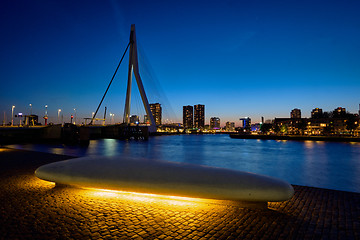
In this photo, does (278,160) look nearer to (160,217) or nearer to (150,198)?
(150,198)

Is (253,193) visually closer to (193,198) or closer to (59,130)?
(193,198)

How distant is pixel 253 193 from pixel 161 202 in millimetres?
2033

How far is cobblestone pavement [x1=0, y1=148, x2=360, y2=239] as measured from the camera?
11.2 ft

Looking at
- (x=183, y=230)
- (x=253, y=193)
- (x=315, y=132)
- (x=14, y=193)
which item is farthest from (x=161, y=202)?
(x=315, y=132)

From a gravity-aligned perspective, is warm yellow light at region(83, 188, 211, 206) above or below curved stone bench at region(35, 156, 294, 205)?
below

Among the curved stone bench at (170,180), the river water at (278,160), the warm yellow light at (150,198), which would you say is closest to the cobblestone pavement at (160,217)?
the warm yellow light at (150,198)

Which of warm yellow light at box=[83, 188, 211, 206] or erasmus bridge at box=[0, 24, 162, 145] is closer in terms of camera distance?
warm yellow light at box=[83, 188, 211, 206]

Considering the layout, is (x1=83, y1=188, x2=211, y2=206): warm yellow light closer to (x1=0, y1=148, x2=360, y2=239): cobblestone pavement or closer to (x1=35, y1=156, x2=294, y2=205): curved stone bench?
(x1=0, y1=148, x2=360, y2=239): cobblestone pavement

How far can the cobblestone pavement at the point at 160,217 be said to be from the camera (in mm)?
3406

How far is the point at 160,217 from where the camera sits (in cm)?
402

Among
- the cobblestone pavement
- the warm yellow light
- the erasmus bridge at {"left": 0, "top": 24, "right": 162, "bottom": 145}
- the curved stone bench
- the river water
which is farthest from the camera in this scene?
the erasmus bridge at {"left": 0, "top": 24, "right": 162, "bottom": 145}

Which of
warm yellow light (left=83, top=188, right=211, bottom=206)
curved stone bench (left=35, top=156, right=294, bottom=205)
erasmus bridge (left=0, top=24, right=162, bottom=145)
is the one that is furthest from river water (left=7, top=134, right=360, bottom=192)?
warm yellow light (left=83, top=188, right=211, bottom=206)

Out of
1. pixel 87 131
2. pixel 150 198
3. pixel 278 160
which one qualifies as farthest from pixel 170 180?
pixel 87 131

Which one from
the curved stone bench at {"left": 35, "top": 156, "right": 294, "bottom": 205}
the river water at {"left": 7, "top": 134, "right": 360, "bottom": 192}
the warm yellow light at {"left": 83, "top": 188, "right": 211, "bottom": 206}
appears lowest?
the river water at {"left": 7, "top": 134, "right": 360, "bottom": 192}
